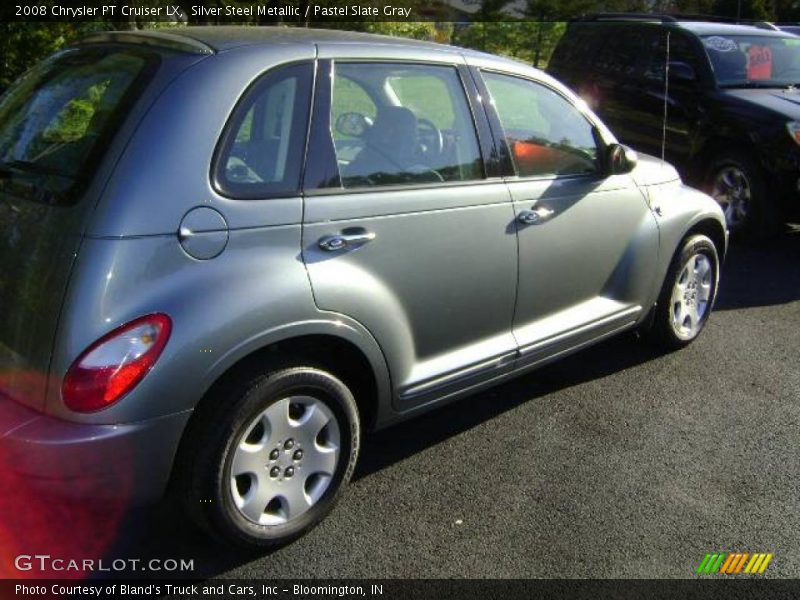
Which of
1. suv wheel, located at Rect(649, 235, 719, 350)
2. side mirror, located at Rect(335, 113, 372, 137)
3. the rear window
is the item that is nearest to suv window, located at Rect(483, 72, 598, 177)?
side mirror, located at Rect(335, 113, 372, 137)

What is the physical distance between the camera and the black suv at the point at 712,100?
684 centimetres

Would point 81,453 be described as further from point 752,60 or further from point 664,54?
point 752,60

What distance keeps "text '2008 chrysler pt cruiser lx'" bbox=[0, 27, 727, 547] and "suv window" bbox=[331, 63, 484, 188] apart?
10 mm

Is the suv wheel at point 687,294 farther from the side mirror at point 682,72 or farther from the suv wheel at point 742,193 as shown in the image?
the side mirror at point 682,72

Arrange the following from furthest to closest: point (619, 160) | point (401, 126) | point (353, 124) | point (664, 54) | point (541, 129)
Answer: point (664, 54) → point (619, 160) → point (541, 129) → point (401, 126) → point (353, 124)

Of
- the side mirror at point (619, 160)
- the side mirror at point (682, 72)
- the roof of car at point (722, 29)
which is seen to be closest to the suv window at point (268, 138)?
the side mirror at point (619, 160)

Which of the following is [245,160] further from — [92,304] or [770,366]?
[770,366]

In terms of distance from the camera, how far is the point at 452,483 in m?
3.36

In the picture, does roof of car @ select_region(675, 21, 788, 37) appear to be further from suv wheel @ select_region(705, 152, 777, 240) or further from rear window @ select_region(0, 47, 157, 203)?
rear window @ select_region(0, 47, 157, 203)

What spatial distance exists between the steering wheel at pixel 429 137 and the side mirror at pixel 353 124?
24cm

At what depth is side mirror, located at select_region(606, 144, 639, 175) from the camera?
13.2 ft

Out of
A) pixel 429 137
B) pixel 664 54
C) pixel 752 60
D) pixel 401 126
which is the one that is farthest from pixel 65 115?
pixel 752 60

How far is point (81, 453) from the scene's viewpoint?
7.70 feet

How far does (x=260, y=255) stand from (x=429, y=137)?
1.07 meters
